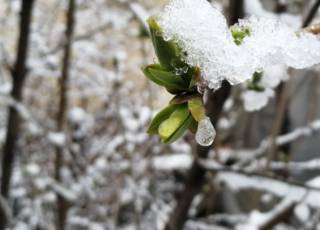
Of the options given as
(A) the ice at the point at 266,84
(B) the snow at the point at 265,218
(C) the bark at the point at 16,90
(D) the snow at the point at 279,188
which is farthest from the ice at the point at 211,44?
(C) the bark at the point at 16,90

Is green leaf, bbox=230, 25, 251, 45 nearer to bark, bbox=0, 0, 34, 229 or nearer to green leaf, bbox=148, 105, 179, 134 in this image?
green leaf, bbox=148, 105, 179, 134

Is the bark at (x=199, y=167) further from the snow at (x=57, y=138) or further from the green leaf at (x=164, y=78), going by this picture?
the snow at (x=57, y=138)

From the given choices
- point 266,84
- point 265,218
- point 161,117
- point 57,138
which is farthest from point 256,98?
point 57,138

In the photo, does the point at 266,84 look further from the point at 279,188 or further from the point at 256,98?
the point at 279,188

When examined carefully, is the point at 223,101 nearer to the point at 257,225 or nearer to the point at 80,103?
the point at 257,225

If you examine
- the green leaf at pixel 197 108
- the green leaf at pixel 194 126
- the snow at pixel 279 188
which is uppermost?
the green leaf at pixel 197 108

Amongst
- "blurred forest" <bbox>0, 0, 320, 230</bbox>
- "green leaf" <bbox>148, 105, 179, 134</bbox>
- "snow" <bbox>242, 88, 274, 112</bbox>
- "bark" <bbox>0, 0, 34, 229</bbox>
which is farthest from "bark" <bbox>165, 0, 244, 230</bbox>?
"bark" <bbox>0, 0, 34, 229</bbox>

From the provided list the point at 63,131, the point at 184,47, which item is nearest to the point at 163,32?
the point at 184,47
